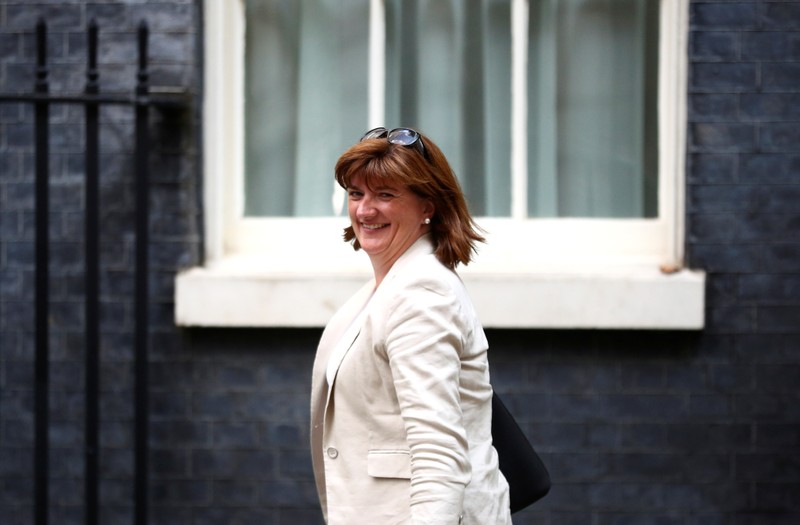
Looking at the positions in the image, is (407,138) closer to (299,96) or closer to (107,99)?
(107,99)

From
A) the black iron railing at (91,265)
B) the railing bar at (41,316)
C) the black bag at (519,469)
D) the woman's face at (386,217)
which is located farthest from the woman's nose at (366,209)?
the railing bar at (41,316)

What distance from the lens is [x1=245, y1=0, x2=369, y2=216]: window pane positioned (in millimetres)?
5469

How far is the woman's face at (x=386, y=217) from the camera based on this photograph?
2844mm

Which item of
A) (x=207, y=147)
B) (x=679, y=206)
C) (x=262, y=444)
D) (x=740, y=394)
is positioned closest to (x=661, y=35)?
(x=679, y=206)

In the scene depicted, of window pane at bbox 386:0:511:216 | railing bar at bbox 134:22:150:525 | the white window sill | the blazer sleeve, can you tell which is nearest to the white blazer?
the blazer sleeve

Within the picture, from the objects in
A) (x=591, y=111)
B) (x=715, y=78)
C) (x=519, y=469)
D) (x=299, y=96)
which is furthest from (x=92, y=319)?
(x=715, y=78)

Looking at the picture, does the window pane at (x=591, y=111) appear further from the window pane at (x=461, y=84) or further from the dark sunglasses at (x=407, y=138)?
the dark sunglasses at (x=407, y=138)

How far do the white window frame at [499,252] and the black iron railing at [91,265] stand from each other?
30 centimetres

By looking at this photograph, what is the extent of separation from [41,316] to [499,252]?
2.03 metres

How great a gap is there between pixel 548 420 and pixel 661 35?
5.98 ft

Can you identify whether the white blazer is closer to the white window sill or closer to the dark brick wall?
the white window sill

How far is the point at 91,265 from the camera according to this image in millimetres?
4949

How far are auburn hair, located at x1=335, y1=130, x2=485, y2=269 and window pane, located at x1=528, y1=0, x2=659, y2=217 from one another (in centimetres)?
257

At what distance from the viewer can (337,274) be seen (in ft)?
16.9
